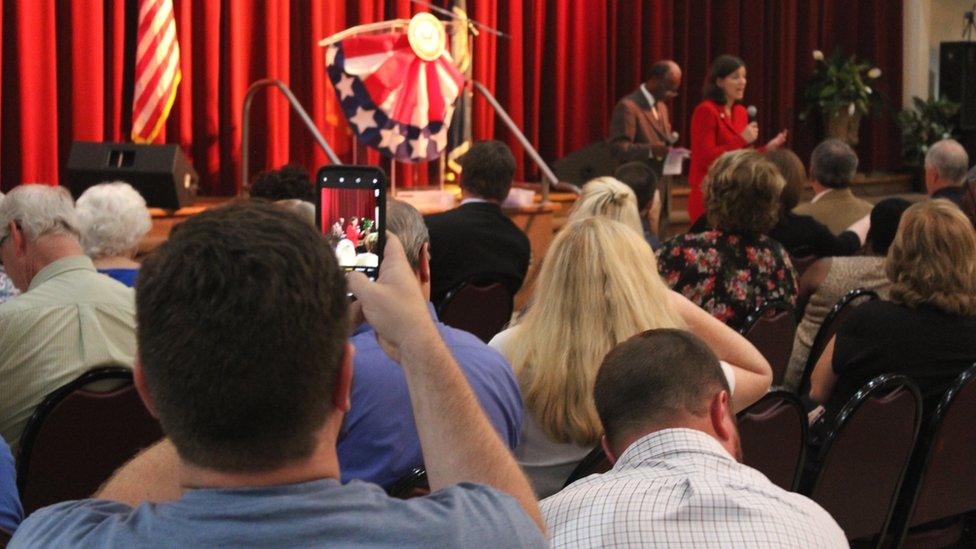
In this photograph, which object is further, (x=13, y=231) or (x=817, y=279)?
(x=817, y=279)

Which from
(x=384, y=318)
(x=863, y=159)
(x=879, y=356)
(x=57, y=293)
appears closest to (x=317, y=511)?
(x=384, y=318)

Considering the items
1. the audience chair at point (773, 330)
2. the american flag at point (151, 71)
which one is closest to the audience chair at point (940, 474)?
the audience chair at point (773, 330)

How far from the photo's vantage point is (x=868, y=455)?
261cm

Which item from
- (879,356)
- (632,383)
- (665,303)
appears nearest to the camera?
(632,383)

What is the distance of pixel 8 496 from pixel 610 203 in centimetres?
224

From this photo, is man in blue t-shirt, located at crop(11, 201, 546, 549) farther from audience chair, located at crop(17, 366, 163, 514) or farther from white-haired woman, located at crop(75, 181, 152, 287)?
white-haired woman, located at crop(75, 181, 152, 287)

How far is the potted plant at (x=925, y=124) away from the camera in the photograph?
12.1 metres

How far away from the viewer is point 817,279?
3920 mm

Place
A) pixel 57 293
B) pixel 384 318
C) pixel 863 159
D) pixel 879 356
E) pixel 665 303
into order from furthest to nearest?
pixel 863 159, pixel 879 356, pixel 57 293, pixel 665 303, pixel 384 318

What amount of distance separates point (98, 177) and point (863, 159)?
28.4 feet

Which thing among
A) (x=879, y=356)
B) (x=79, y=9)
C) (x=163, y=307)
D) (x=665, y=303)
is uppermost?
(x=79, y=9)

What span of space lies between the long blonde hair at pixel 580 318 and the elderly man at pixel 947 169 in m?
3.22

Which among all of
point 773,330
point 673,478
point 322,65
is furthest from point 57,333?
point 322,65

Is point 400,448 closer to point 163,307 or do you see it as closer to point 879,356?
point 163,307
